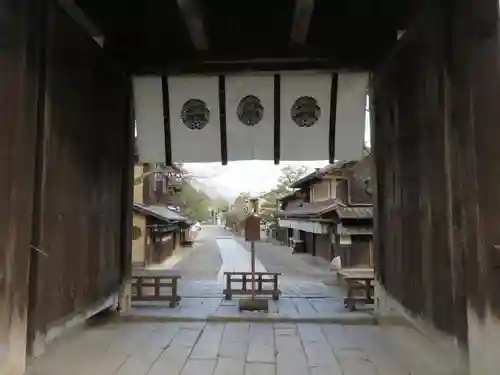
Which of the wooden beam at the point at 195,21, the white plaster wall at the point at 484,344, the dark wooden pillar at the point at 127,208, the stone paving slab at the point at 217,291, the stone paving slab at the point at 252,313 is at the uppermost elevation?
the wooden beam at the point at 195,21

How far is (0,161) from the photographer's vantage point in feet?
8.89

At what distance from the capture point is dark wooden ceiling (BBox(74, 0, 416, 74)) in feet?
15.0

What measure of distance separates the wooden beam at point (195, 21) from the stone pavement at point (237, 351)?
3.03m

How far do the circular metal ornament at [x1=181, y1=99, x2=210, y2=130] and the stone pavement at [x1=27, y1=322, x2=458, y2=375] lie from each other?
280cm

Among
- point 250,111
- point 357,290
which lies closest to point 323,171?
point 357,290

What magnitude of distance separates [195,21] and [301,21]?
107cm

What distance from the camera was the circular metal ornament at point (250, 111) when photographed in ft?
20.4

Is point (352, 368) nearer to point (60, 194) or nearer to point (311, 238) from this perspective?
point (60, 194)

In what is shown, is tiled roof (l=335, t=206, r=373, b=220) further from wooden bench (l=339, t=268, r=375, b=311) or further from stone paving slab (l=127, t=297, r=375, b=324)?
wooden bench (l=339, t=268, r=375, b=311)

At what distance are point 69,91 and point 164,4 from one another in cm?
141

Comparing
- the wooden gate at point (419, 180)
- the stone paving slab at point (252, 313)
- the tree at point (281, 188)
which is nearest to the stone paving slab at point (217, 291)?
the stone paving slab at point (252, 313)

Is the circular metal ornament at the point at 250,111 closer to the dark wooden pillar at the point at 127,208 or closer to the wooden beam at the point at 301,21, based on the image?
the wooden beam at the point at 301,21

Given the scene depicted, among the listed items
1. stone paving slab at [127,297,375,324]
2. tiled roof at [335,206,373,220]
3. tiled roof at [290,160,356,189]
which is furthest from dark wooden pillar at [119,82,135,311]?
tiled roof at [290,160,356,189]

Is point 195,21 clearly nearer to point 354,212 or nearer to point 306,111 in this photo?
point 306,111
